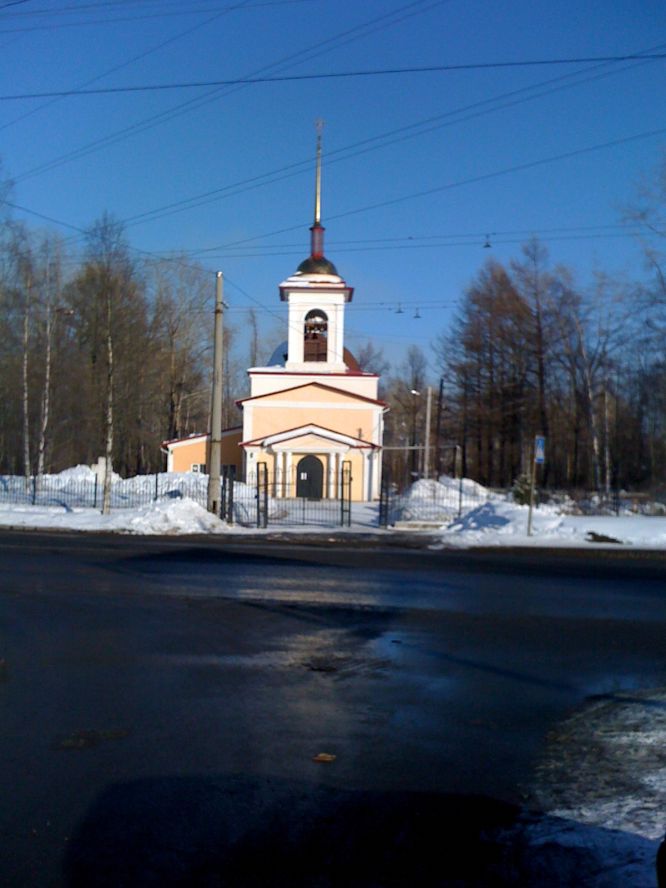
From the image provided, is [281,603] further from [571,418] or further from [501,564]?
[571,418]

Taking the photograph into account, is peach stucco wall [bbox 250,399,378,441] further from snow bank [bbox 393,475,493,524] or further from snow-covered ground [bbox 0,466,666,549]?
snow bank [bbox 393,475,493,524]

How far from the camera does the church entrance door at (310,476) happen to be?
162 ft

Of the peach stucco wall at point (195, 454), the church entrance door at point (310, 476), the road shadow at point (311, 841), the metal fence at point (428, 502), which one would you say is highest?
the peach stucco wall at point (195, 454)

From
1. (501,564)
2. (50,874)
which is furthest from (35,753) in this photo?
(501,564)

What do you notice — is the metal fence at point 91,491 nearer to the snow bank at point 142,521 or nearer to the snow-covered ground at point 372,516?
the snow-covered ground at point 372,516

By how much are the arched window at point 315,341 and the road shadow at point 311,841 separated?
5077 centimetres

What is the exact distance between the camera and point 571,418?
198ft

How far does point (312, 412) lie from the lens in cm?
5275

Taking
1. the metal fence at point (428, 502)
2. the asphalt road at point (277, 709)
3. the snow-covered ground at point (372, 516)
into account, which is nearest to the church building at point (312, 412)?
the snow-covered ground at point (372, 516)

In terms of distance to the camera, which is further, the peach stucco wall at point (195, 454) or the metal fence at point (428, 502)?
the peach stucco wall at point (195, 454)

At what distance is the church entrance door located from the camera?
49.4 metres

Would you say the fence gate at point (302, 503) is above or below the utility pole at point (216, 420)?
below

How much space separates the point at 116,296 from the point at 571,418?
33.8m

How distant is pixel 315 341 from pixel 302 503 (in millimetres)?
17587
